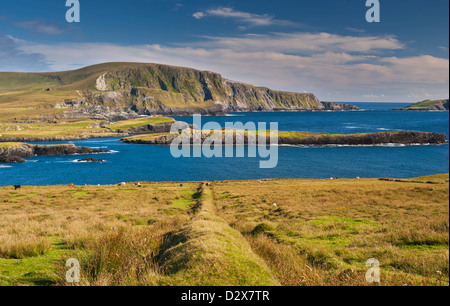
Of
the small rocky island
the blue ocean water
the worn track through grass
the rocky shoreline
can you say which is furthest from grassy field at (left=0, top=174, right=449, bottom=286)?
the rocky shoreline

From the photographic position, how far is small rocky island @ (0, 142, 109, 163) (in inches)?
4498

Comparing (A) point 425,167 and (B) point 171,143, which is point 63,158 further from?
(A) point 425,167

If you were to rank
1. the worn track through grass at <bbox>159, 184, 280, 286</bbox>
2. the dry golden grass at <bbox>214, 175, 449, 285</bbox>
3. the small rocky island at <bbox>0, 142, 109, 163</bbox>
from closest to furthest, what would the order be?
1. the worn track through grass at <bbox>159, 184, 280, 286</bbox>
2. the dry golden grass at <bbox>214, 175, 449, 285</bbox>
3. the small rocky island at <bbox>0, 142, 109, 163</bbox>

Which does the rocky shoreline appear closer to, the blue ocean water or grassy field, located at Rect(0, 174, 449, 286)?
the blue ocean water

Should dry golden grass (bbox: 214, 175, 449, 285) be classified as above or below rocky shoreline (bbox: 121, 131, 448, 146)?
below

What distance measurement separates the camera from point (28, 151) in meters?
125

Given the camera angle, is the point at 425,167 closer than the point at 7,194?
No

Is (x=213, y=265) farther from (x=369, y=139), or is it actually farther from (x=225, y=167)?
(x=369, y=139)

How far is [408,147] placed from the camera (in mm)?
134625

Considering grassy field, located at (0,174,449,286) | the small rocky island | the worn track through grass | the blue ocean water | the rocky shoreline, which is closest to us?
the worn track through grass

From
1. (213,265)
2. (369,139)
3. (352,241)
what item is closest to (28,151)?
(352,241)

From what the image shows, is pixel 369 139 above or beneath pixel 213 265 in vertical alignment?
above

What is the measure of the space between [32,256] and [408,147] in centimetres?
15931
